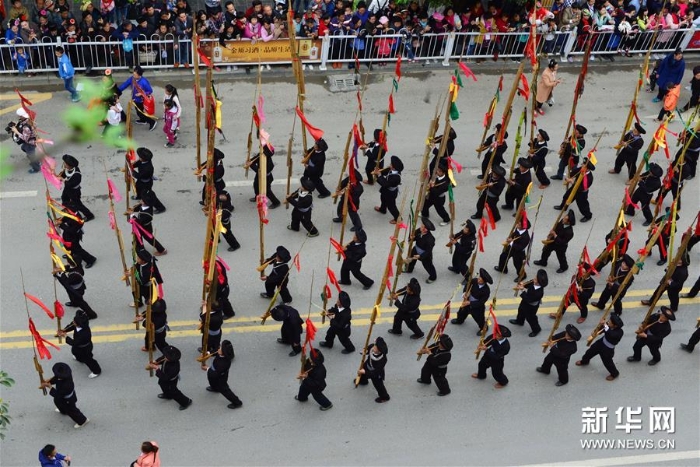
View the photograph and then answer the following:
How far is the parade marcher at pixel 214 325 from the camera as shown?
1096cm

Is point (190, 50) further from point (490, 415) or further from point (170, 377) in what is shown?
point (490, 415)

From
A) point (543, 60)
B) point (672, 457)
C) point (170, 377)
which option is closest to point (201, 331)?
point (170, 377)

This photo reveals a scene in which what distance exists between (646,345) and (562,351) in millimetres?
1605

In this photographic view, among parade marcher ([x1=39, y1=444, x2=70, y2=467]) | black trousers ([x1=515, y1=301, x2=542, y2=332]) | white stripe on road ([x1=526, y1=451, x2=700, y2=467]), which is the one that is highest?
black trousers ([x1=515, y1=301, x2=542, y2=332])

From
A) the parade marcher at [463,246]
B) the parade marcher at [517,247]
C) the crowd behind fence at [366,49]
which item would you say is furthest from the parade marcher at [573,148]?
the crowd behind fence at [366,49]

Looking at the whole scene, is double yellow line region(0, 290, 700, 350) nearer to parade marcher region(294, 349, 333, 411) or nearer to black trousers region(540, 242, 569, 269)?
black trousers region(540, 242, 569, 269)

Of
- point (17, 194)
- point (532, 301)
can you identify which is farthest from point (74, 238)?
point (532, 301)

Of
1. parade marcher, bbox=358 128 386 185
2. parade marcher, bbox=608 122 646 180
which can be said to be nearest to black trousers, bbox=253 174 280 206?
parade marcher, bbox=358 128 386 185

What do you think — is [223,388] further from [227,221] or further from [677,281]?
[677,281]

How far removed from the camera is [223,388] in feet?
34.9

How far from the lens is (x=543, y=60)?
61.0ft

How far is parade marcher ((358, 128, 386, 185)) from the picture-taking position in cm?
1415

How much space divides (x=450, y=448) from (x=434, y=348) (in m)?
1.22

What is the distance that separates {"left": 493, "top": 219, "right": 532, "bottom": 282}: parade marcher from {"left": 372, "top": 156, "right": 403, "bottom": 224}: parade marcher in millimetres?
1738
